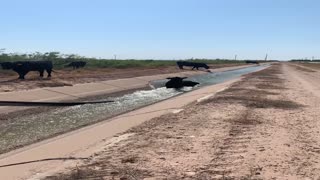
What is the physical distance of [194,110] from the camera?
62.5 ft

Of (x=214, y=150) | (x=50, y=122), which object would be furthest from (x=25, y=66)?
(x=214, y=150)

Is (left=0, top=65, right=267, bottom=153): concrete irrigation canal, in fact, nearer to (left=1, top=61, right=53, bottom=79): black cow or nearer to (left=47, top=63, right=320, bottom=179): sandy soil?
(left=47, top=63, right=320, bottom=179): sandy soil

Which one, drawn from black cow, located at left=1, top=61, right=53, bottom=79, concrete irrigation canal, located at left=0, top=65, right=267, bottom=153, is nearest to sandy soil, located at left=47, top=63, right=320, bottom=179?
concrete irrigation canal, located at left=0, top=65, right=267, bottom=153

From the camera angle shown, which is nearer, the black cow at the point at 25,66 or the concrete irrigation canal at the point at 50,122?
the concrete irrigation canal at the point at 50,122

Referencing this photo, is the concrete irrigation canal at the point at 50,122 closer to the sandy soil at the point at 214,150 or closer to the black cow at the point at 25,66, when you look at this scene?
the sandy soil at the point at 214,150

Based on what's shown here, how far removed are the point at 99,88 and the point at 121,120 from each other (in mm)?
17534

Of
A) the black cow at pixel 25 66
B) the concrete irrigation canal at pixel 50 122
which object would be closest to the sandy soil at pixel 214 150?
the concrete irrigation canal at pixel 50 122

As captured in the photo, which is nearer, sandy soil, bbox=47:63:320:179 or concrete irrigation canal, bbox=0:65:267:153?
sandy soil, bbox=47:63:320:179

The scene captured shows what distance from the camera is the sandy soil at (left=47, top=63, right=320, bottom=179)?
27.6 feet

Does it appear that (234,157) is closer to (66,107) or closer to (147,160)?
(147,160)

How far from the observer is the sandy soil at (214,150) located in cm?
842

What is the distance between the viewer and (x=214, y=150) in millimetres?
10375

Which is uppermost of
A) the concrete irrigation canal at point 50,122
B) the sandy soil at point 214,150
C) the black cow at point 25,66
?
the black cow at point 25,66

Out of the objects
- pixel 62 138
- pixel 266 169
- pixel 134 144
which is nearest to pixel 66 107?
pixel 62 138
